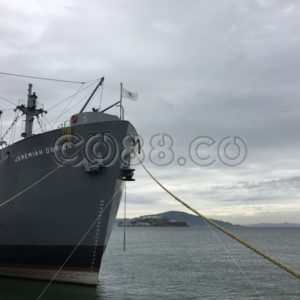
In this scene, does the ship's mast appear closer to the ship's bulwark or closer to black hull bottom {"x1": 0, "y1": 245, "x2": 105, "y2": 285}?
the ship's bulwark

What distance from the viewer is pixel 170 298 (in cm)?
1777

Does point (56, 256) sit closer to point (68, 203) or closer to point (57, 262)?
point (57, 262)

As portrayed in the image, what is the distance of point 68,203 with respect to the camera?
17594 mm

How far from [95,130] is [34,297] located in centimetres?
745

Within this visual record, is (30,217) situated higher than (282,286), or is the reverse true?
(30,217)

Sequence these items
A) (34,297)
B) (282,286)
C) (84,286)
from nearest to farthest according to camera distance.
→ (34,297) → (84,286) → (282,286)

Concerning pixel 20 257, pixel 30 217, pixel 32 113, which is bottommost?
pixel 20 257

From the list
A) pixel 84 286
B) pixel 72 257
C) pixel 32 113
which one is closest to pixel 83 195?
pixel 72 257

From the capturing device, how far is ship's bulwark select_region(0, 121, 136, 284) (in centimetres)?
1738

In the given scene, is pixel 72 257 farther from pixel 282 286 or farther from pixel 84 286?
pixel 282 286

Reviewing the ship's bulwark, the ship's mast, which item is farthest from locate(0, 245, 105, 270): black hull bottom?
the ship's mast

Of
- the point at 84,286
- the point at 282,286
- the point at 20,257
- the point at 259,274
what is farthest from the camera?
the point at 259,274

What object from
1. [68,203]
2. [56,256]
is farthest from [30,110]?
[56,256]

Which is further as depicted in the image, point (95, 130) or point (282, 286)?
point (282, 286)
